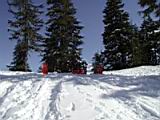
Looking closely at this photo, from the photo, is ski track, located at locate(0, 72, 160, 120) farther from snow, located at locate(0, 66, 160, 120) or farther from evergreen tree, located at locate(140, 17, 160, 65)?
evergreen tree, located at locate(140, 17, 160, 65)

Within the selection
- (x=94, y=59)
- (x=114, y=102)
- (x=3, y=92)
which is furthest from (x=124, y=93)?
(x=94, y=59)

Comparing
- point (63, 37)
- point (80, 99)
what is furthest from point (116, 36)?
point (80, 99)

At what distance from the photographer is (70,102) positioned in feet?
42.5

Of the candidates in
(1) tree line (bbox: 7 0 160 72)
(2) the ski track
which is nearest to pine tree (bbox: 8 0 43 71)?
(1) tree line (bbox: 7 0 160 72)

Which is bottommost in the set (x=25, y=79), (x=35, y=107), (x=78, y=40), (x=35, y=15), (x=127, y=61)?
(x=35, y=107)

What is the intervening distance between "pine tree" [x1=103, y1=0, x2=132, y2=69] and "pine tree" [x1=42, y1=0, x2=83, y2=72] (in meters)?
3.66

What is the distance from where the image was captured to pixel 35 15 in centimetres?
4322

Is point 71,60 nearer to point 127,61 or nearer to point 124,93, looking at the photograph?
point 127,61

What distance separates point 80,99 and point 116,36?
30715 millimetres

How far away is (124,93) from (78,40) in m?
30.0

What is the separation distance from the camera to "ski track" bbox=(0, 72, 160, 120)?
11688mm

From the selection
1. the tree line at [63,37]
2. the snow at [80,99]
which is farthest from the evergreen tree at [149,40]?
the snow at [80,99]

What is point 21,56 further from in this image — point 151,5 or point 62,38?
point 151,5

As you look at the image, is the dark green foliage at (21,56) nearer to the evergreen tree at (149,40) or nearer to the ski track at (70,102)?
the evergreen tree at (149,40)
